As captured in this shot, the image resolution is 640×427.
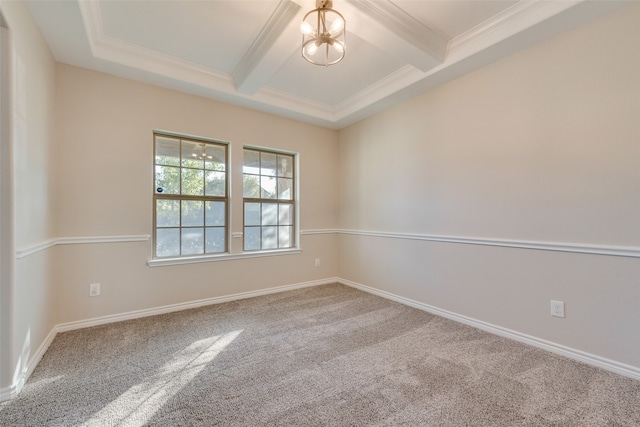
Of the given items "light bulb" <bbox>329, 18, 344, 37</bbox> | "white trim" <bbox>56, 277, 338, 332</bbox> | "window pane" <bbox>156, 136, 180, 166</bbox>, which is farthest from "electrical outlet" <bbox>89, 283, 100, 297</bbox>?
"light bulb" <bbox>329, 18, 344, 37</bbox>

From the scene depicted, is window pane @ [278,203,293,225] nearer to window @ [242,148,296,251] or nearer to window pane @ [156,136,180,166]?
window @ [242,148,296,251]

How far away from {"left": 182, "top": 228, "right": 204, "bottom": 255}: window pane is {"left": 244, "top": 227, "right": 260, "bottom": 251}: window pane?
1.85ft

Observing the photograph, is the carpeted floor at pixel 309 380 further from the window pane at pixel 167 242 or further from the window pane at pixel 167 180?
the window pane at pixel 167 180

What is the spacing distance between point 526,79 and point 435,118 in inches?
33.1

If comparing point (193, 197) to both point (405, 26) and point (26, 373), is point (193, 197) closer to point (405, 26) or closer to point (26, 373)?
point (26, 373)

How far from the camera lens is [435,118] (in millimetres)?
2965

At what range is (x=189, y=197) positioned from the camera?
3174 mm

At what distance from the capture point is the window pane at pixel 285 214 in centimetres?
397

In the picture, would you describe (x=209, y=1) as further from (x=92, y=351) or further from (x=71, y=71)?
(x=92, y=351)

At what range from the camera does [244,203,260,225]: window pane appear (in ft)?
12.0

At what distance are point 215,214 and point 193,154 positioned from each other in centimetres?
77

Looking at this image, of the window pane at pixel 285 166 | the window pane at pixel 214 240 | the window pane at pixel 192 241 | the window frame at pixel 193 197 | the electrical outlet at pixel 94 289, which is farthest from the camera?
the window pane at pixel 285 166

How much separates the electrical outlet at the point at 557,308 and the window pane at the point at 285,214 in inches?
120

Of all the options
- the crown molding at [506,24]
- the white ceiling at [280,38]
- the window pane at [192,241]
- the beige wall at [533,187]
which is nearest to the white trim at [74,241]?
the window pane at [192,241]
